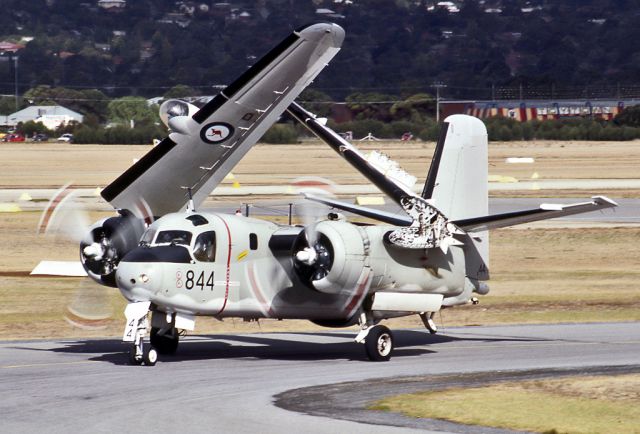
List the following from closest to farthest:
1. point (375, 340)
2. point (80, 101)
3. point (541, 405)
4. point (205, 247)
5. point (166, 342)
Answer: point (541, 405), point (205, 247), point (375, 340), point (166, 342), point (80, 101)

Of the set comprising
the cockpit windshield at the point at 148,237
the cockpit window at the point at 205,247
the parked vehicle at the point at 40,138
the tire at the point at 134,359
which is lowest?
the tire at the point at 134,359

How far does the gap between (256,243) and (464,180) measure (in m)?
5.84

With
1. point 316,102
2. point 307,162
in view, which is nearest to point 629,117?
point 316,102

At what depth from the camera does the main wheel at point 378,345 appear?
84.5ft

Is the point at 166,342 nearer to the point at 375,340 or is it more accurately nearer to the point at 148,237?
the point at 148,237

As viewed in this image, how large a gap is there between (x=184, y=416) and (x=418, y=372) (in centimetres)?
696

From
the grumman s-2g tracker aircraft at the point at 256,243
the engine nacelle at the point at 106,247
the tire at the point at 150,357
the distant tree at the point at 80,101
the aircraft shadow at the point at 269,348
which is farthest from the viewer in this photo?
the distant tree at the point at 80,101

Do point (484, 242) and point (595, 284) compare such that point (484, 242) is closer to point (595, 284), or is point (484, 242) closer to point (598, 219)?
point (595, 284)

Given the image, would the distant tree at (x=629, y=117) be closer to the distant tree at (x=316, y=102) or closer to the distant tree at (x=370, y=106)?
the distant tree at (x=370, y=106)

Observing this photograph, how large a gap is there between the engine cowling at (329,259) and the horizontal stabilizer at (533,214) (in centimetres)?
305

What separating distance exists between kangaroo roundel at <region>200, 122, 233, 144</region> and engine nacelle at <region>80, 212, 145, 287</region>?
253 cm

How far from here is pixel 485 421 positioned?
19.0 m

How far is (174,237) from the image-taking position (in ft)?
78.9

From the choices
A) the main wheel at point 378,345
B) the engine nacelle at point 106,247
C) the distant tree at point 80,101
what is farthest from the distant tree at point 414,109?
the engine nacelle at point 106,247
